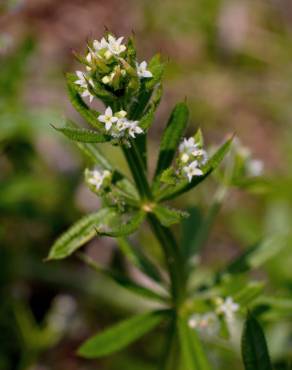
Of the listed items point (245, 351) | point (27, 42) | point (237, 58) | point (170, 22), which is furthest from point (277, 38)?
point (245, 351)

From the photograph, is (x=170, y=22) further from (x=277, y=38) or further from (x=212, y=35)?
(x=277, y=38)

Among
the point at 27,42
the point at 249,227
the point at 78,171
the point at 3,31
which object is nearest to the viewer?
the point at 27,42

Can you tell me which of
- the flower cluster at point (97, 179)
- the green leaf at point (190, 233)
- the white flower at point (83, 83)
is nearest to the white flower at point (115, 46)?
the white flower at point (83, 83)

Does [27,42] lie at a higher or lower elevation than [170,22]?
lower

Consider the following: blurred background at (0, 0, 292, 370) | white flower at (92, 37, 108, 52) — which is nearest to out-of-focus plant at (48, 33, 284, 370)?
white flower at (92, 37, 108, 52)

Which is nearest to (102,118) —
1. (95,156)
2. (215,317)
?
(95,156)

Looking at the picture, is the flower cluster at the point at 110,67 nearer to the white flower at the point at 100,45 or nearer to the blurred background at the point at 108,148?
the white flower at the point at 100,45
